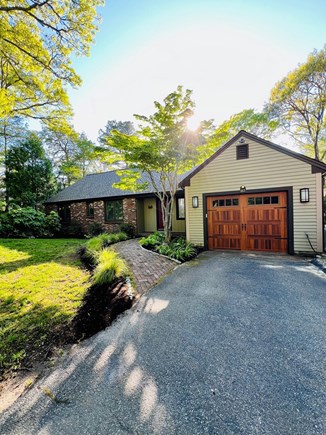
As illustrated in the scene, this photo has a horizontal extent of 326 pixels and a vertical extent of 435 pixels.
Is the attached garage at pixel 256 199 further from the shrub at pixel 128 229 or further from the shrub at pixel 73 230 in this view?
the shrub at pixel 73 230

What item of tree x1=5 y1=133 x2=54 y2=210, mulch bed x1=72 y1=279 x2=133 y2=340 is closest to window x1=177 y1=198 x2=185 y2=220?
mulch bed x1=72 y1=279 x2=133 y2=340

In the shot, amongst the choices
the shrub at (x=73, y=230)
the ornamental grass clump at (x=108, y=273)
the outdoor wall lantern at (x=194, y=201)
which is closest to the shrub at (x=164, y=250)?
the outdoor wall lantern at (x=194, y=201)

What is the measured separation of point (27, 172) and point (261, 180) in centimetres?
1759

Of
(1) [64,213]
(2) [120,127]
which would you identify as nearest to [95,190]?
(1) [64,213]

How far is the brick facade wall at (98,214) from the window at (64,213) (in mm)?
437

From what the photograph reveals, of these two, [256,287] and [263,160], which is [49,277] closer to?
[256,287]

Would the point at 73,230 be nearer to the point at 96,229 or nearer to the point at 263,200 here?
the point at 96,229

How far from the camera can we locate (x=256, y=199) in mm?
7746

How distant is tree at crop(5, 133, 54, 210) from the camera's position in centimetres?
1600

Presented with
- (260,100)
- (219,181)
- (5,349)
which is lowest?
(5,349)

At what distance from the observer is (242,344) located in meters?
2.59

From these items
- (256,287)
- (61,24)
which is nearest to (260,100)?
(61,24)

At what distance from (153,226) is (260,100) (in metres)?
12.7

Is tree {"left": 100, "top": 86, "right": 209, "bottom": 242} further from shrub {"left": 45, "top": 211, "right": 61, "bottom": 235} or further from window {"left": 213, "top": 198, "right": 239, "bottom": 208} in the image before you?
shrub {"left": 45, "top": 211, "right": 61, "bottom": 235}
